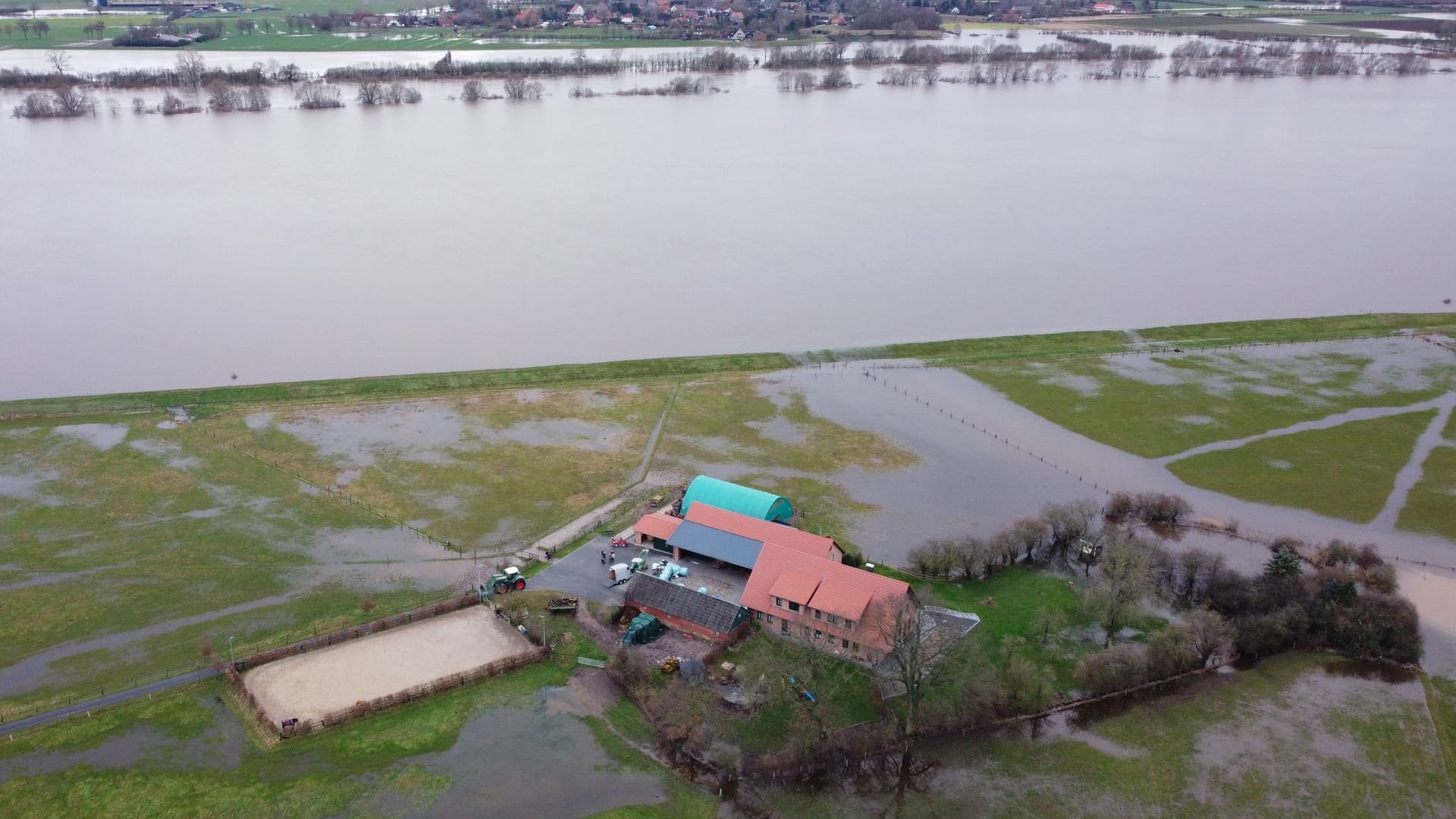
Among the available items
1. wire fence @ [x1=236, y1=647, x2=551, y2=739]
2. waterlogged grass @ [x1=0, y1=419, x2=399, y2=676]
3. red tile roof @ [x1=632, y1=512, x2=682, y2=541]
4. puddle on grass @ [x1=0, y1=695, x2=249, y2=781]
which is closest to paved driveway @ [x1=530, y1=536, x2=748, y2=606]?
red tile roof @ [x1=632, y1=512, x2=682, y2=541]

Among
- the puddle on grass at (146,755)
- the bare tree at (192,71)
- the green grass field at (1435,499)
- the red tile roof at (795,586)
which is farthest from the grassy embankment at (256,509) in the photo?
the bare tree at (192,71)

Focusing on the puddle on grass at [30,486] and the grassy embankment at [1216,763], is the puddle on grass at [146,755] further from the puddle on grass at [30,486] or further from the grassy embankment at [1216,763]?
the puddle on grass at [30,486]

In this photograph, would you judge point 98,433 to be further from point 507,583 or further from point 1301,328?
Result: point 1301,328

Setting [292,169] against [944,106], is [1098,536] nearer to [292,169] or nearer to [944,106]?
[292,169]

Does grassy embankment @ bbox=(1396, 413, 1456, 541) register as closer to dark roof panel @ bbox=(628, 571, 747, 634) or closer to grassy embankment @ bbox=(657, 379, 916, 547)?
grassy embankment @ bbox=(657, 379, 916, 547)

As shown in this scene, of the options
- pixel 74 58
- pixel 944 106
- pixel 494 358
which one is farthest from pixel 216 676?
pixel 74 58

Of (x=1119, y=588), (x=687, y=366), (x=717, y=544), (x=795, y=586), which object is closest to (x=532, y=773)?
(x=795, y=586)

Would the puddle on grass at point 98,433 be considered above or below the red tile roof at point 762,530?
above
